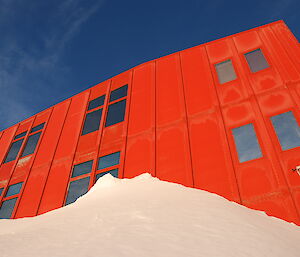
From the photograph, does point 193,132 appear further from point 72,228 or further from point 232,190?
point 72,228

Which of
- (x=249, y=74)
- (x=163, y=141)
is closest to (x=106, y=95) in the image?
(x=163, y=141)

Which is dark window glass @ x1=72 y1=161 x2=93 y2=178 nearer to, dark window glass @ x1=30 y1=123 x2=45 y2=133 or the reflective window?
dark window glass @ x1=30 y1=123 x2=45 y2=133

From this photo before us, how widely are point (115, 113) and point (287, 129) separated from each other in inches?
387

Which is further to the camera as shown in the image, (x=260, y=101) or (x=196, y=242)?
(x=260, y=101)

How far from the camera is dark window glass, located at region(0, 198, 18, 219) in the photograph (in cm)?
1395

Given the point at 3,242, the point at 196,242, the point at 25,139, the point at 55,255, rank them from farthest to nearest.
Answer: the point at 25,139, the point at 3,242, the point at 196,242, the point at 55,255

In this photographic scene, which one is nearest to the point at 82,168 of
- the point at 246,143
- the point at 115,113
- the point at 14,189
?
the point at 115,113

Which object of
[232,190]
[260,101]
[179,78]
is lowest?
[232,190]

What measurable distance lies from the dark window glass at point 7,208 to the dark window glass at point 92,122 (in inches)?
258

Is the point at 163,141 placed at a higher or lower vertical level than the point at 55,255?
higher

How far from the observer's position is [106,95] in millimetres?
15945

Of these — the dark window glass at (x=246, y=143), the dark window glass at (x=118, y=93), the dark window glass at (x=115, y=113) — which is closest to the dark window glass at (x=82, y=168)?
the dark window glass at (x=115, y=113)

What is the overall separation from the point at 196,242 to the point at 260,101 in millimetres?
8026

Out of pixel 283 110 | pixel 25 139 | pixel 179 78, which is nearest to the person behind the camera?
pixel 283 110
